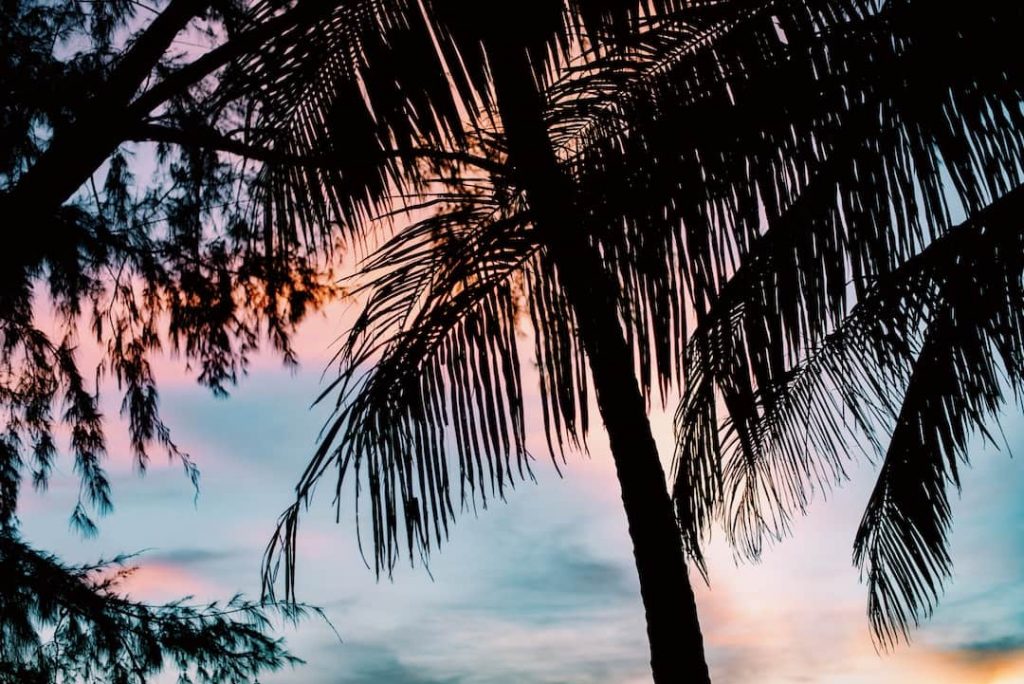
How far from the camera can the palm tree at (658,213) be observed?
2.30 m

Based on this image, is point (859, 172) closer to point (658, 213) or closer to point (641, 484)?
point (658, 213)

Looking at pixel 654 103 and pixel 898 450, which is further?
pixel 898 450

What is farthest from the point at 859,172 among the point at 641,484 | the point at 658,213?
the point at 641,484

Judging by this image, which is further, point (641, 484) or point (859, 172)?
point (641, 484)

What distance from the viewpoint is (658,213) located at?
239 centimetres

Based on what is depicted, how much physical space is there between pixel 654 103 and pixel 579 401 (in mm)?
920

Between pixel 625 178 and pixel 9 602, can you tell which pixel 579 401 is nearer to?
pixel 625 178

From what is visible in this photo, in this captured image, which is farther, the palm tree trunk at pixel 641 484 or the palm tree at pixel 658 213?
the palm tree trunk at pixel 641 484

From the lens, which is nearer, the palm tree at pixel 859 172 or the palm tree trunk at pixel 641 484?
the palm tree at pixel 859 172

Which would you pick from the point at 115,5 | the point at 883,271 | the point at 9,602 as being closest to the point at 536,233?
the point at 883,271

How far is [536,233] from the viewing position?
2.90 meters

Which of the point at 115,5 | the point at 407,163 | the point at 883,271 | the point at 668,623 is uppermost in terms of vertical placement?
the point at 115,5

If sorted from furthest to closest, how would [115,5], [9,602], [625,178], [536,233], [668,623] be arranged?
[115,5], [9,602], [668,623], [536,233], [625,178]

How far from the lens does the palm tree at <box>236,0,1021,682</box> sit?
230cm
